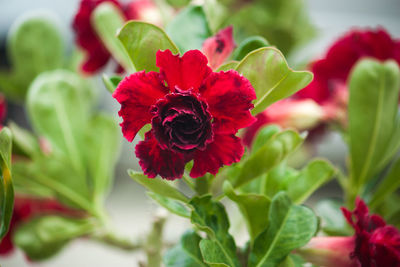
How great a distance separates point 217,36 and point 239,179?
10cm

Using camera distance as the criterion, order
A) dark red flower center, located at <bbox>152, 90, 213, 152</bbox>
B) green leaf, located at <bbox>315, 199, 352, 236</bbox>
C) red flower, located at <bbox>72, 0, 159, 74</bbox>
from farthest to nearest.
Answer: red flower, located at <bbox>72, 0, 159, 74</bbox> < green leaf, located at <bbox>315, 199, 352, 236</bbox> < dark red flower center, located at <bbox>152, 90, 213, 152</bbox>

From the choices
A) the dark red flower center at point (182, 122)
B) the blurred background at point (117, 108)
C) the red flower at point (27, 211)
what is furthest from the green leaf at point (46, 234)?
the blurred background at point (117, 108)

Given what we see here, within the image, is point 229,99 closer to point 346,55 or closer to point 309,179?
point 309,179

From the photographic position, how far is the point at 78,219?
0.52 m

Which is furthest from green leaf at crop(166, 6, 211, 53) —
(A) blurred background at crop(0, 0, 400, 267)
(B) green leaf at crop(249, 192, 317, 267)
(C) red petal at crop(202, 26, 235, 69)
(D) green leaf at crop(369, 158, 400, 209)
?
(A) blurred background at crop(0, 0, 400, 267)

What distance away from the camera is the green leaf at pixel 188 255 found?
0.32 metres

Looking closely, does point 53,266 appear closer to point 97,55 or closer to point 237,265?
point 97,55

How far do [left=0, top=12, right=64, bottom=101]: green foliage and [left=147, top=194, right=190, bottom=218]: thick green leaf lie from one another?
35 centimetres

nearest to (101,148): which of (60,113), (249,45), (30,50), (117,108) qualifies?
(60,113)

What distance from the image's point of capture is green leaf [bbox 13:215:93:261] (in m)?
0.48

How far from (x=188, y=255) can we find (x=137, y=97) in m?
0.13

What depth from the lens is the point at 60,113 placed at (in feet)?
1.65

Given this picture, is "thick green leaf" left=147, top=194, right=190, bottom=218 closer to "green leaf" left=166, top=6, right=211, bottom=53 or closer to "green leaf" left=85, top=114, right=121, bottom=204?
"green leaf" left=166, top=6, right=211, bottom=53

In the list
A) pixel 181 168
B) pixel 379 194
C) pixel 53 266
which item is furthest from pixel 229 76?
pixel 53 266
